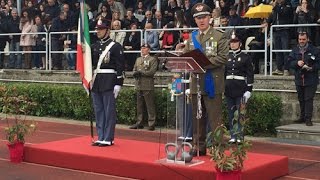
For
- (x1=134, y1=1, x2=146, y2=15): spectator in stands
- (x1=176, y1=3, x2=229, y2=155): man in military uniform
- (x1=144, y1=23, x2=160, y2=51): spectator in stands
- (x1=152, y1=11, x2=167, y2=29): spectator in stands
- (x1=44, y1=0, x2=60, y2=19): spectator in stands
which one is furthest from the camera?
(x1=44, y1=0, x2=60, y2=19): spectator in stands

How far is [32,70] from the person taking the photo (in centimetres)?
1686

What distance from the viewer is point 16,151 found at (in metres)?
8.76

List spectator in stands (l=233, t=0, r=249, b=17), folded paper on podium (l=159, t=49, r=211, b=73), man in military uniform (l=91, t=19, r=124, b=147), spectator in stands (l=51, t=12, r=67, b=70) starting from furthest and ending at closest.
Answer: spectator in stands (l=51, t=12, r=67, b=70)
spectator in stands (l=233, t=0, r=249, b=17)
man in military uniform (l=91, t=19, r=124, b=147)
folded paper on podium (l=159, t=49, r=211, b=73)

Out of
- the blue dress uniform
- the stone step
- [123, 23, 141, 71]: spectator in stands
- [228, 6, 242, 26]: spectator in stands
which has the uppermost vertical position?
[228, 6, 242, 26]: spectator in stands

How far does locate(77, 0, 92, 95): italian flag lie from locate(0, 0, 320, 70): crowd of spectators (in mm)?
2821

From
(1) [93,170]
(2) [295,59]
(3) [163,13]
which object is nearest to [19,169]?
(1) [93,170]

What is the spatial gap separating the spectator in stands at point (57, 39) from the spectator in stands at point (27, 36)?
0.87 m

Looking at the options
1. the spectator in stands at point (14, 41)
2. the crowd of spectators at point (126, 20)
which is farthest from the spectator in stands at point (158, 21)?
the spectator in stands at point (14, 41)

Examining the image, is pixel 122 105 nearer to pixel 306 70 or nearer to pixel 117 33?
pixel 117 33

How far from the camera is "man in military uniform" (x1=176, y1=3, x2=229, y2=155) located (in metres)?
7.41

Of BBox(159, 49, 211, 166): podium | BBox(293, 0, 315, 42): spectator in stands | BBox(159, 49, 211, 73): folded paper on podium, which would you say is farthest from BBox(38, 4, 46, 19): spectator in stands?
BBox(159, 49, 211, 73): folded paper on podium

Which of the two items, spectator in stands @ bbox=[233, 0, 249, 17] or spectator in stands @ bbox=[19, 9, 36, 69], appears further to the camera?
spectator in stands @ bbox=[19, 9, 36, 69]

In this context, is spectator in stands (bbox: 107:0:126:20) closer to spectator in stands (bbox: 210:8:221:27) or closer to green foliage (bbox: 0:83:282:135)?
green foliage (bbox: 0:83:282:135)

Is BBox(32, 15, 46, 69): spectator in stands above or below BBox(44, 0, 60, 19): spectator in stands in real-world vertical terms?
below
